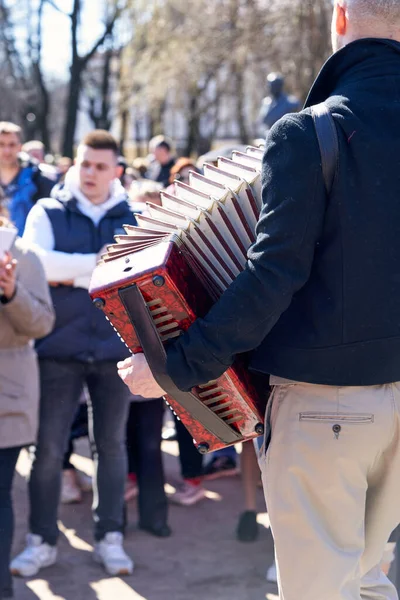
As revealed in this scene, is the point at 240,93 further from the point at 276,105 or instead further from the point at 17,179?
the point at 17,179

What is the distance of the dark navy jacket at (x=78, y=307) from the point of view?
191 inches

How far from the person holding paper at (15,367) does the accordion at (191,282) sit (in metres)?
1.55

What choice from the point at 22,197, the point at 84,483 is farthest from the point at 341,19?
the point at 22,197

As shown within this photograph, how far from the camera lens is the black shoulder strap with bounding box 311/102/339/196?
2.36m

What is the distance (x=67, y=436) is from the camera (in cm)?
494

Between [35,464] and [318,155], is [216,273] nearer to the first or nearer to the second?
[318,155]

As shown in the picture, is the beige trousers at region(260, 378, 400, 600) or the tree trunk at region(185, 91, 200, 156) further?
the tree trunk at region(185, 91, 200, 156)

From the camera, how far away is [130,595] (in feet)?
→ 15.0

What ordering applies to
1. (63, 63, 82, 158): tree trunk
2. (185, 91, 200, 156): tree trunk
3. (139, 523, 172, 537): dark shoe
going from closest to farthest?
(139, 523, 172, 537): dark shoe < (63, 63, 82, 158): tree trunk < (185, 91, 200, 156): tree trunk

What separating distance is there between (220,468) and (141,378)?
3931mm

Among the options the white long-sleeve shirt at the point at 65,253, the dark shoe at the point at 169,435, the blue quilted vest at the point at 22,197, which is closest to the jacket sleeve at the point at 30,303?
the white long-sleeve shirt at the point at 65,253

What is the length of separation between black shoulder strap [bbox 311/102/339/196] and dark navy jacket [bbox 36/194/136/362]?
2.66 metres

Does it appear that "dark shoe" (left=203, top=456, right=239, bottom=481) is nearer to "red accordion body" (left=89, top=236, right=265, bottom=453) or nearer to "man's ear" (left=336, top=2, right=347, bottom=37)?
"red accordion body" (left=89, top=236, right=265, bottom=453)

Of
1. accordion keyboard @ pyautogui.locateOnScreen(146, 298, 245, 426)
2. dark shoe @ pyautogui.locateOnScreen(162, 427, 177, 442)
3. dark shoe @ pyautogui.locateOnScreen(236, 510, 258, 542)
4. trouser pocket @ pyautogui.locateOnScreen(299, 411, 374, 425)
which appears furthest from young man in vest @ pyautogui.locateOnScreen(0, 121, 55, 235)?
trouser pocket @ pyautogui.locateOnScreen(299, 411, 374, 425)
